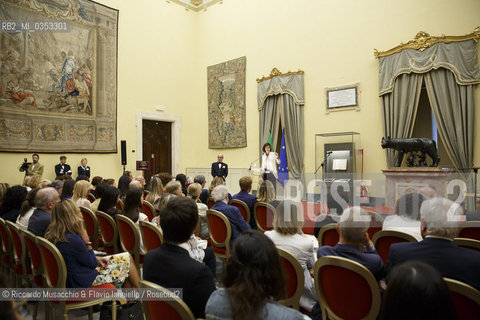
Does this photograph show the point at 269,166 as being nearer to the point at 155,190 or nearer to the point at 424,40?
the point at 155,190

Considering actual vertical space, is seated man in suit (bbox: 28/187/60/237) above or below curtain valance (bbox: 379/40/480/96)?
below

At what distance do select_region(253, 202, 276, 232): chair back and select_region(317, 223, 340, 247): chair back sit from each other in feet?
3.97

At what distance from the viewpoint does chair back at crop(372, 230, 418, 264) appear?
2467 millimetres

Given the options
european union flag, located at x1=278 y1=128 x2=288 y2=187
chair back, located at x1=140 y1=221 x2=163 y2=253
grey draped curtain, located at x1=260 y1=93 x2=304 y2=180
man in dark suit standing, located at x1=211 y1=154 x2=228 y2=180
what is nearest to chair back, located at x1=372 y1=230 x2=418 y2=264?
chair back, located at x1=140 y1=221 x2=163 y2=253

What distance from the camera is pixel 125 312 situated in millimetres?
2619

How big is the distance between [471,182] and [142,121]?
9.36 m

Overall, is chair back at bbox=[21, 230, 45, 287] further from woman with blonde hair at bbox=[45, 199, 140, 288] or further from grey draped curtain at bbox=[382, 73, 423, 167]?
grey draped curtain at bbox=[382, 73, 423, 167]

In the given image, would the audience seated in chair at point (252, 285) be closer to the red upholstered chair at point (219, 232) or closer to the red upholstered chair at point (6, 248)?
the red upholstered chair at point (219, 232)

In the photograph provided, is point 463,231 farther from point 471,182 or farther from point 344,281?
point 471,182

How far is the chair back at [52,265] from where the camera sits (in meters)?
2.18

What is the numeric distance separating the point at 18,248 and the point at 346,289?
9.36 ft

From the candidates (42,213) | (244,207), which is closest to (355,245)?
(244,207)

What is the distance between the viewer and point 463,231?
299 centimetres

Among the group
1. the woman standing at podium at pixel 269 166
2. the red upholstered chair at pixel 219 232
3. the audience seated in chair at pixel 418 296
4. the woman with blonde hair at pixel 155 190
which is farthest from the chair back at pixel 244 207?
the woman standing at podium at pixel 269 166
